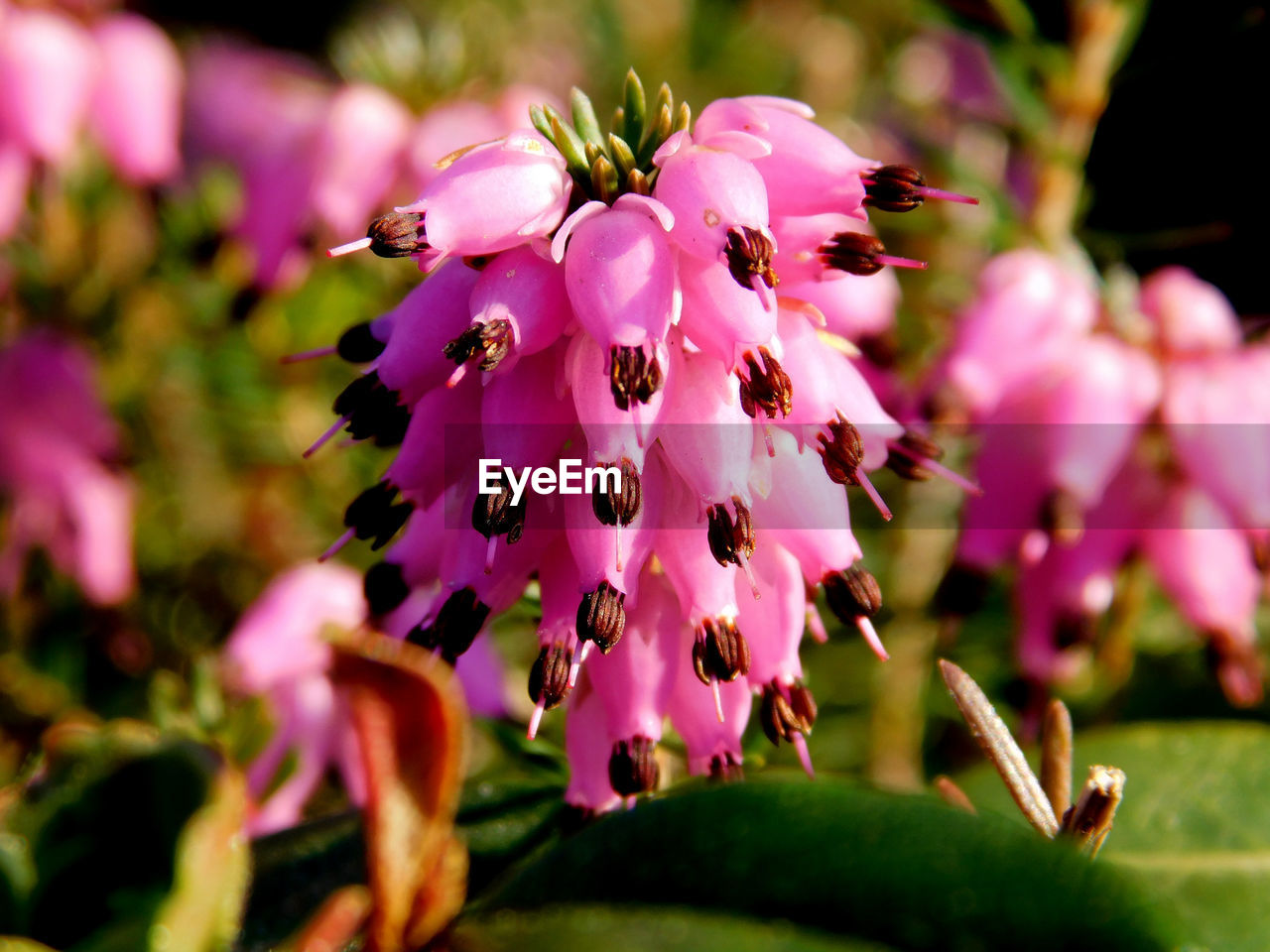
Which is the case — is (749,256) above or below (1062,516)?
above

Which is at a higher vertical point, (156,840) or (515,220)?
(515,220)

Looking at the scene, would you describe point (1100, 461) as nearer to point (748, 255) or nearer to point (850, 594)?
point (850, 594)

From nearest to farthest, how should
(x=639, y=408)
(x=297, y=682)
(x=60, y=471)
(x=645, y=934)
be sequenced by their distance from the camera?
1. (x=645, y=934)
2. (x=639, y=408)
3. (x=297, y=682)
4. (x=60, y=471)

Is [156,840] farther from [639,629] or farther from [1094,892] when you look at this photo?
[1094,892]

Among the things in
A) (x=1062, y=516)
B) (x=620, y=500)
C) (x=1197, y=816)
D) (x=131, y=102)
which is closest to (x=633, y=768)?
(x=620, y=500)

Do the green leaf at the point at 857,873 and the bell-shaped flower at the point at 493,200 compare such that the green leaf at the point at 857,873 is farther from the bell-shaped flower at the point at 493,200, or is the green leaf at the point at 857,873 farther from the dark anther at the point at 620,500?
the bell-shaped flower at the point at 493,200

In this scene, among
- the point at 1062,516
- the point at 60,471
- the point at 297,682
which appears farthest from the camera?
the point at 60,471

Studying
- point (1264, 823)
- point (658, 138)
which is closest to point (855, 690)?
point (1264, 823)
